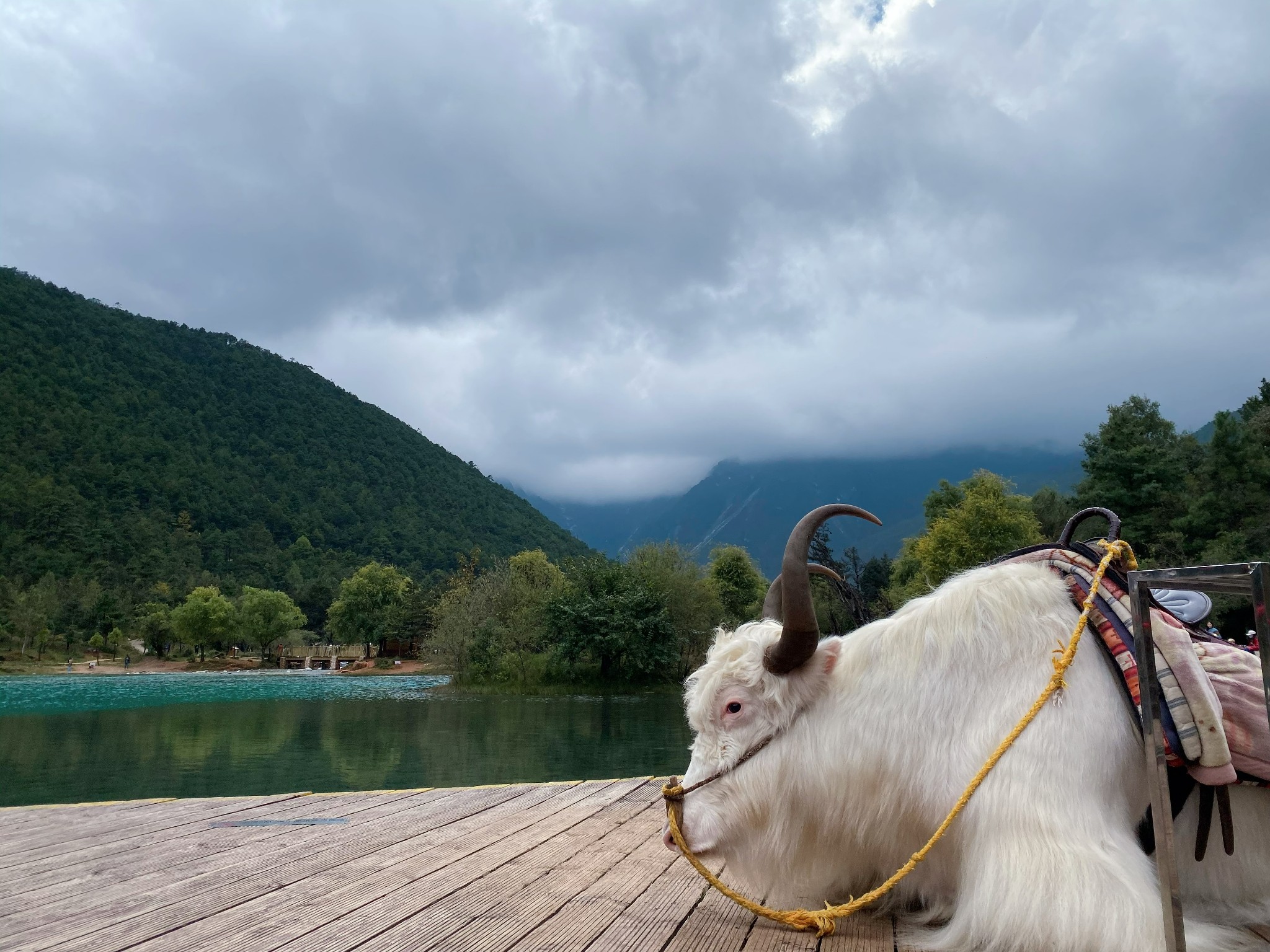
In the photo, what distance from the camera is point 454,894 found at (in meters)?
3.15

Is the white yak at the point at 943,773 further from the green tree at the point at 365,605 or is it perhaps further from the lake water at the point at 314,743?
the green tree at the point at 365,605

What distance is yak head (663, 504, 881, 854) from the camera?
2.62 m

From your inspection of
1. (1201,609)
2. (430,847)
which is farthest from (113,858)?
(1201,609)

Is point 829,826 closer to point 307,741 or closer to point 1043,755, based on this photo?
point 1043,755

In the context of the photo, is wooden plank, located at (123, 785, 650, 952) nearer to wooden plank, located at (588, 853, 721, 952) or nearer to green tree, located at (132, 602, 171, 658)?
wooden plank, located at (588, 853, 721, 952)

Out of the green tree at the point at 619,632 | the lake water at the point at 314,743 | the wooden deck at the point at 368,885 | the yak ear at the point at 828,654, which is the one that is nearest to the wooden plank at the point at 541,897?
the wooden deck at the point at 368,885

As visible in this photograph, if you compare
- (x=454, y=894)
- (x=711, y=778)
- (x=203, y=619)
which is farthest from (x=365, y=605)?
(x=711, y=778)

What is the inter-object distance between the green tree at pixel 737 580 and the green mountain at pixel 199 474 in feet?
188

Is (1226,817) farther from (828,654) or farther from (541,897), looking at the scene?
(541,897)

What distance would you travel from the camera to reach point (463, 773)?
14805 mm

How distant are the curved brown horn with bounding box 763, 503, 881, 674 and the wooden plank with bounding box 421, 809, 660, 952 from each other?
1203mm

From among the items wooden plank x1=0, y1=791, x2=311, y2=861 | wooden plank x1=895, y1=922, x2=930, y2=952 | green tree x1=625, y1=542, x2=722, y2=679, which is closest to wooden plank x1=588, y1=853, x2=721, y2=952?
wooden plank x1=895, y1=922, x2=930, y2=952

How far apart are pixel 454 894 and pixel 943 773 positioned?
1932 millimetres

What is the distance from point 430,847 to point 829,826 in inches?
92.9
